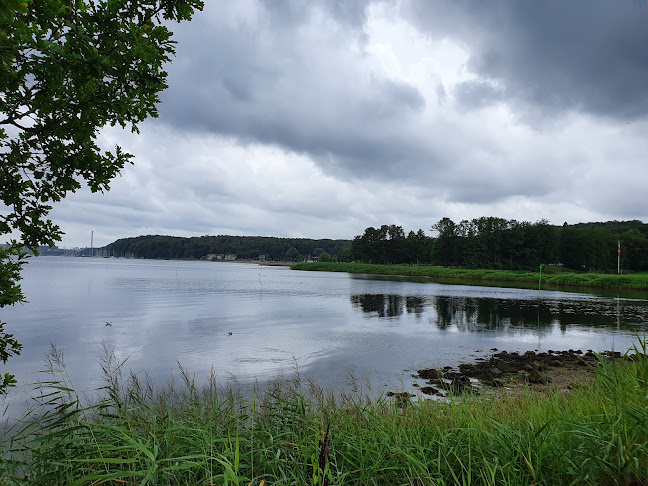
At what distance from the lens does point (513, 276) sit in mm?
78938

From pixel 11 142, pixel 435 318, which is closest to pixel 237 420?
pixel 11 142

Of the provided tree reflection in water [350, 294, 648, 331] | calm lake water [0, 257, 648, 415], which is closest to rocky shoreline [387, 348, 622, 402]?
calm lake water [0, 257, 648, 415]

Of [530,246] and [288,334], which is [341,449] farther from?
[530,246]

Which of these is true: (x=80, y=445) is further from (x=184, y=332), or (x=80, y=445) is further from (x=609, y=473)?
(x=184, y=332)

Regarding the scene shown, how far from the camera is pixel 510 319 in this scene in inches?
1036

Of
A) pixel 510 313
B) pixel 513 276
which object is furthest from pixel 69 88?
pixel 513 276

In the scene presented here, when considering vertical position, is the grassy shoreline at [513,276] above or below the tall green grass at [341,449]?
below

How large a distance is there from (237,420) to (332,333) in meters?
15.0

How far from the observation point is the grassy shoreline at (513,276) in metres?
59.0

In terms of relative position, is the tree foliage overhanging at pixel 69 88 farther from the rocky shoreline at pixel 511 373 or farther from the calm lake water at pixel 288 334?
the rocky shoreline at pixel 511 373

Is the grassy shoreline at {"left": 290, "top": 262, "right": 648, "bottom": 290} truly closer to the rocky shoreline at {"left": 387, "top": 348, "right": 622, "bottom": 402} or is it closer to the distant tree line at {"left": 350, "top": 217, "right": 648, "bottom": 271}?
the distant tree line at {"left": 350, "top": 217, "right": 648, "bottom": 271}

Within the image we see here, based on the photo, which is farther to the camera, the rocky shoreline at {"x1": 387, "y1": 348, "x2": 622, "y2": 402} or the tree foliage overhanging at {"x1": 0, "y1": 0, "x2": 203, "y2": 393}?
the rocky shoreline at {"x1": 387, "y1": 348, "x2": 622, "y2": 402}

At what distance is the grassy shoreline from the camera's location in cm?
5905

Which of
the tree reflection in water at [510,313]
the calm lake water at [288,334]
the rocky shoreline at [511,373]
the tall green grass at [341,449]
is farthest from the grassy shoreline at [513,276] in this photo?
the tall green grass at [341,449]
